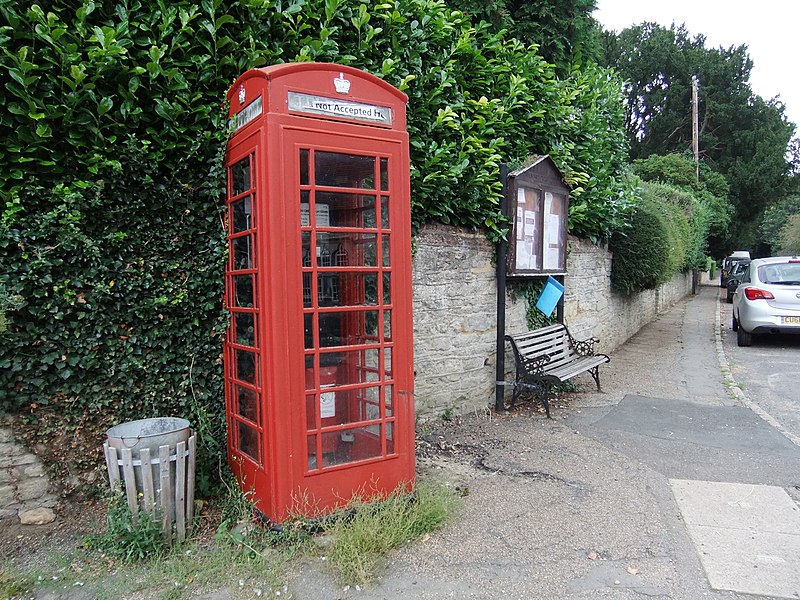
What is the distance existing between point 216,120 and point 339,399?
210 cm

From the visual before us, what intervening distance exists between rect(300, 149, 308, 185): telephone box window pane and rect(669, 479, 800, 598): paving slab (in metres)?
3.21

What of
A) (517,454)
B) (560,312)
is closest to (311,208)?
(517,454)

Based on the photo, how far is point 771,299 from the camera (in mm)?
10781

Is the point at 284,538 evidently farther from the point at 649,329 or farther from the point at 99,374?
the point at 649,329

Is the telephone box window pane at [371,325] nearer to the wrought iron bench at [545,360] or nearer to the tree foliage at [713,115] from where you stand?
the wrought iron bench at [545,360]

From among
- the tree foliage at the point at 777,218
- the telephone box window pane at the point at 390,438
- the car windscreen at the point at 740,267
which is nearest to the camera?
the telephone box window pane at the point at 390,438

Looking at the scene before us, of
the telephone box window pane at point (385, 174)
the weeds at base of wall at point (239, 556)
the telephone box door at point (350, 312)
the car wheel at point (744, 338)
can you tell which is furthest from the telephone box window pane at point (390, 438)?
the car wheel at point (744, 338)

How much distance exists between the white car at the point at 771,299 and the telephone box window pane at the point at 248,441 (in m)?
10.4

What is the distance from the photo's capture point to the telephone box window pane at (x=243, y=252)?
3.70 meters

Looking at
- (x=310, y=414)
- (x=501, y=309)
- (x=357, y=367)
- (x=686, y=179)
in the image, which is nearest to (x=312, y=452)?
(x=310, y=414)

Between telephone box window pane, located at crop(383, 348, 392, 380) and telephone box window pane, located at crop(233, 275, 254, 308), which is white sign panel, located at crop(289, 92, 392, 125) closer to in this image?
telephone box window pane, located at crop(233, 275, 254, 308)

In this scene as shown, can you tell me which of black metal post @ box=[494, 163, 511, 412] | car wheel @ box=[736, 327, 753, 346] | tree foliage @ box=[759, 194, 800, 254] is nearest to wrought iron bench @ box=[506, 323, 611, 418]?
black metal post @ box=[494, 163, 511, 412]

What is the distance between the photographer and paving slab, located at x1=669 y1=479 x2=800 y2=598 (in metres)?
3.22

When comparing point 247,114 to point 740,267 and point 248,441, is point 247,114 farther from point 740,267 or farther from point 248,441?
point 740,267
